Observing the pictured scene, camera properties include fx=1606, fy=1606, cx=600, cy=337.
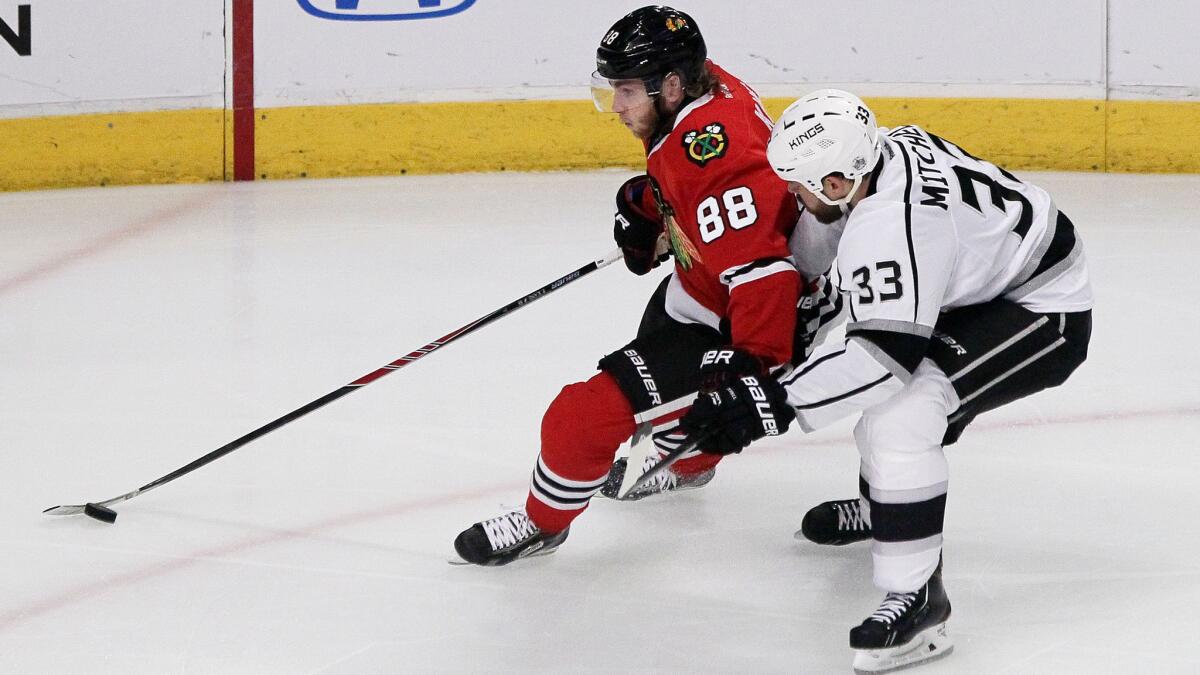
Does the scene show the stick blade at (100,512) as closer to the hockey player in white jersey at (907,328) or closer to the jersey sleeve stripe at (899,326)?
the hockey player in white jersey at (907,328)

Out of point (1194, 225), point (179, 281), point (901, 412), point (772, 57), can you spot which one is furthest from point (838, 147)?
point (772, 57)

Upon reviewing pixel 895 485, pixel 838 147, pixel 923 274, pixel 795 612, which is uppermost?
pixel 838 147

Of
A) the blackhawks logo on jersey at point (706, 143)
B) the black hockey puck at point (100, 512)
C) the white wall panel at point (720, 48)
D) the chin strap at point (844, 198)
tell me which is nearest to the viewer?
the chin strap at point (844, 198)

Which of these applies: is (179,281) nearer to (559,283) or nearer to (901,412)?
(559,283)

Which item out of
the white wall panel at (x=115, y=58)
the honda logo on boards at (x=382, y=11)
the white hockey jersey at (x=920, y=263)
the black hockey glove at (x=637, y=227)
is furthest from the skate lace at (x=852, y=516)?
the white wall panel at (x=115, y=58)

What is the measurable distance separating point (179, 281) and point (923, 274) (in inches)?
124

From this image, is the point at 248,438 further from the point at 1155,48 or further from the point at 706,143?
the point at 1155,48

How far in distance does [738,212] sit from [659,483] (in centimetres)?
76

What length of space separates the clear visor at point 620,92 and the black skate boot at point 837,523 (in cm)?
83

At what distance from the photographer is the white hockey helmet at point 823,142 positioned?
2.46m

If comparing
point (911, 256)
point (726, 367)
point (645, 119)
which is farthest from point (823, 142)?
point (645, 119)

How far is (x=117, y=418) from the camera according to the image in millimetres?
3801

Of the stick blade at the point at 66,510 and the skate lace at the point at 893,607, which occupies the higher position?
the skate lace at the point at 893,607

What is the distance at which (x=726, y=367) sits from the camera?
8.83ft
